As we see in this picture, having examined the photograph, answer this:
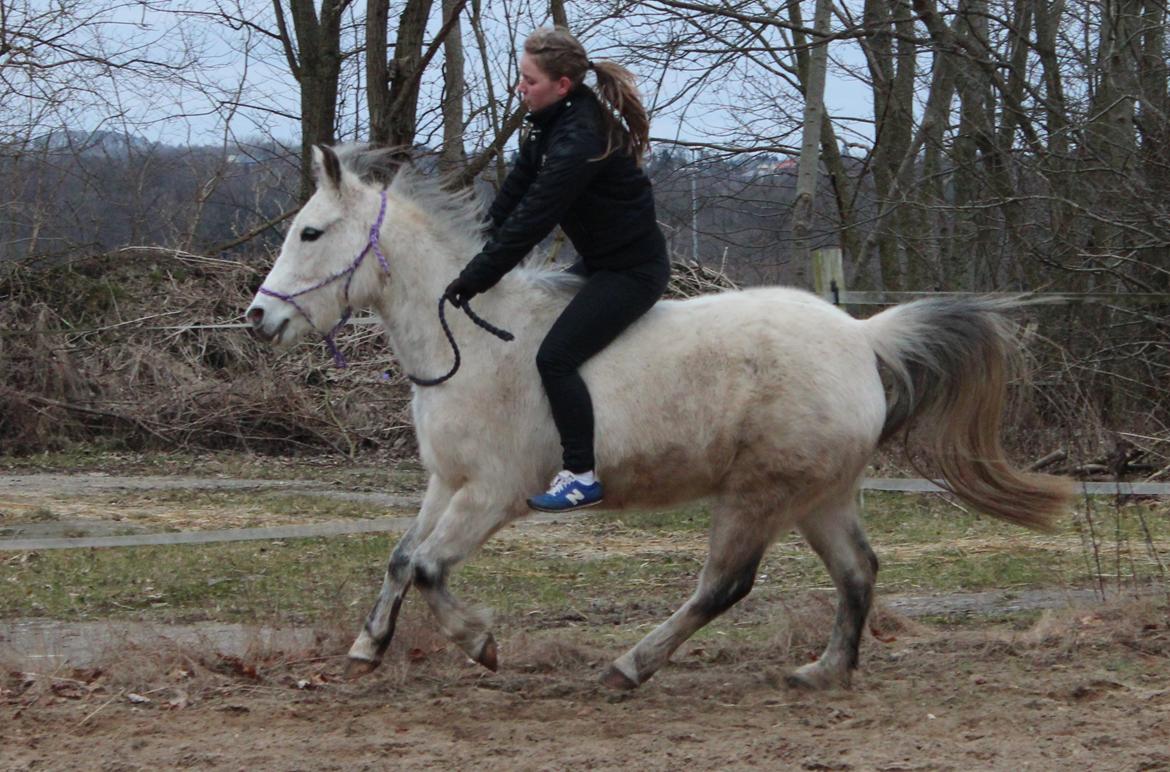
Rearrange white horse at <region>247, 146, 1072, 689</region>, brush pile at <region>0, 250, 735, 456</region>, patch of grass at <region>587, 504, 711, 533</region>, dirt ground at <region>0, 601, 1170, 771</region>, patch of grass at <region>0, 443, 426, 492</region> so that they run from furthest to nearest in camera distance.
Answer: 1. brush pile at <region>0, 250, 735, 456</region>
2. patch of grass at <region>0, 443, 426, 492</region>
3. patch of grass at <region>587, 504, 711, 533</region>
4. white horse at <region>247, 146, 1072, 689</region>
5. dirt ground at <region>0, 601, 1170, 771</region>

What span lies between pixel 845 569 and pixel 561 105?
2151 millimetres

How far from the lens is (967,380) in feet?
18.9

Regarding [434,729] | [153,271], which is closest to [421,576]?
[434,729]

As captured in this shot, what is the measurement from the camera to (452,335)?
5.54 metres

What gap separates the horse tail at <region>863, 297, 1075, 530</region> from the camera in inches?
225

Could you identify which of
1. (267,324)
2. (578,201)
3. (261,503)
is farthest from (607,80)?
(261,503)

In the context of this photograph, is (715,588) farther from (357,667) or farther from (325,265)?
(325,265)

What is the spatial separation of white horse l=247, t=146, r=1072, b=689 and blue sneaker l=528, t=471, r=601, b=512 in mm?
130

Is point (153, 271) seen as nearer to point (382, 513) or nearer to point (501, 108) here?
point (501, 108)

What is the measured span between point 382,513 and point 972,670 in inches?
252

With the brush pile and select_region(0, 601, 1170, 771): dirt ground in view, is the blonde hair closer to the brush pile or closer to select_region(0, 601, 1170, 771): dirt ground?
select_region(0, 601, 1170, 771): dirt ground

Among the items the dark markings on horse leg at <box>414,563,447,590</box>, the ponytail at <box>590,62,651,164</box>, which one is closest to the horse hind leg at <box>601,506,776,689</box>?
the dark markings on horse leg at <box>414,563,447,590</box>

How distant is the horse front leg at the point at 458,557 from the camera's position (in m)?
5.24

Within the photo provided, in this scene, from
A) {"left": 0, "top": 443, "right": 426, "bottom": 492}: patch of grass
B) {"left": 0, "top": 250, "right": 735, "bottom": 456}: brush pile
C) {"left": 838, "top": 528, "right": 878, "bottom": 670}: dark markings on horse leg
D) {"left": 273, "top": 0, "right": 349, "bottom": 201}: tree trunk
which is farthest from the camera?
{"left": 0, "top": 250, "right": 735, "bottom": 456}: brush pile
